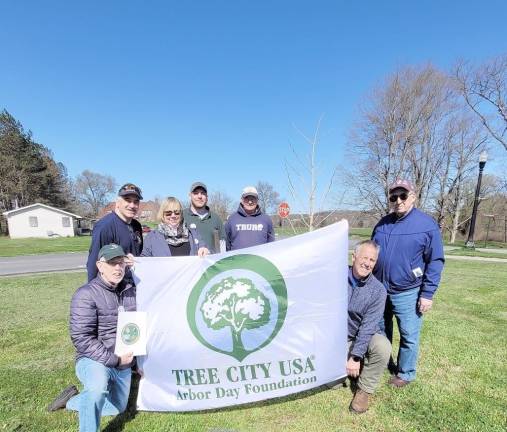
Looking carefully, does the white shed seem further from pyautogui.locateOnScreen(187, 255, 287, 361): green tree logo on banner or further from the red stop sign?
pyautogui.locateOnScreen(187, 255, 287, 361): green tree logo on banner

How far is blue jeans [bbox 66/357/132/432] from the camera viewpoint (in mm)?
2334

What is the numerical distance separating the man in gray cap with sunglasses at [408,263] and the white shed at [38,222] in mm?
46468

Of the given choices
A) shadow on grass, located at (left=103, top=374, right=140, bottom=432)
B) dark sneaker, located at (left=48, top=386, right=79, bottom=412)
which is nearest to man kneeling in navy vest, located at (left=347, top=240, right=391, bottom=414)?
shadow on grass, located at (left=103, top=374, right=140, bottom=432)

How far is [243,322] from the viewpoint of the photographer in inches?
108

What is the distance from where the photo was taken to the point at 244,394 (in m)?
2.72

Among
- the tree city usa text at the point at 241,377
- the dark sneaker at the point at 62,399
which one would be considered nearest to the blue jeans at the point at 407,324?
Result: the tree city usa text at the point at 241,377

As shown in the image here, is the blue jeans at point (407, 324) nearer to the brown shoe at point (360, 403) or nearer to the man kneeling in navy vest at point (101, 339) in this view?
the brown shoe at point (360, 403)

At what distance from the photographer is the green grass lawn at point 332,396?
273 centimetres

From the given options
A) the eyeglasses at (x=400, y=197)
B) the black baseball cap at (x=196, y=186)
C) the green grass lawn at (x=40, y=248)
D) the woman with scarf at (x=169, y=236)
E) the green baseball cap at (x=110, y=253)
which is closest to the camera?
the green baseball cap at (x=110, y=253)

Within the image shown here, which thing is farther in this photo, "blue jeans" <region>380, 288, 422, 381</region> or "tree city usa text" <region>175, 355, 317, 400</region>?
"blue jeans" <region>380, 288, 422, 381</region>

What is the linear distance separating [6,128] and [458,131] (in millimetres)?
54383

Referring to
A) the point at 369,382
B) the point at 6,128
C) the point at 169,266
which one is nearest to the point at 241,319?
the point at 169,266

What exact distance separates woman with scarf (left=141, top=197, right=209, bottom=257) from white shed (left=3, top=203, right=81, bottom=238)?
44.8 m

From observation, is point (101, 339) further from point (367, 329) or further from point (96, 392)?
point (367, 329)
